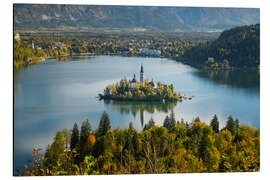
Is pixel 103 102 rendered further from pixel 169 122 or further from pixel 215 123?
pixel 215 123

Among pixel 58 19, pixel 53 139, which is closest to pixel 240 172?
pixel 53 139

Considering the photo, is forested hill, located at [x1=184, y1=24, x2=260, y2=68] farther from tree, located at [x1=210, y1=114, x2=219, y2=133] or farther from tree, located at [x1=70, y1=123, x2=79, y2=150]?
tree, located at [x1=70, y1=123, x2=79, y2=150]

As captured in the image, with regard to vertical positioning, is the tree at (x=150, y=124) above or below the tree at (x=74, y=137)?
above

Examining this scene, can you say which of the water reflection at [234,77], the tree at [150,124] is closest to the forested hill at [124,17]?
the water reflection at [234,77]

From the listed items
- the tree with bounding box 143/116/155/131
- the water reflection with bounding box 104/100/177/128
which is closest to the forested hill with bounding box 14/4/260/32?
the water reflection with bounding box 104/100/177/128

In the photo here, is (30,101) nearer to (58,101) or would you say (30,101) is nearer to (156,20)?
(58,101)

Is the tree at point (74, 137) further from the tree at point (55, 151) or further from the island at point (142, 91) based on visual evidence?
the island at point (142, 91)
